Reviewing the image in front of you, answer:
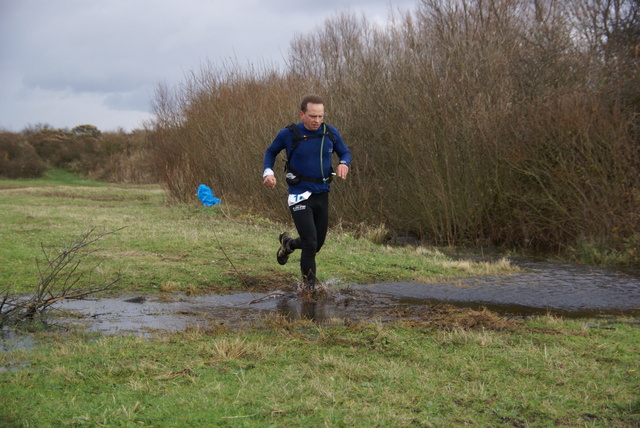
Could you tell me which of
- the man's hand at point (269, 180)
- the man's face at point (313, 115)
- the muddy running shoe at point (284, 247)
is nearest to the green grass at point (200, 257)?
the muddy running shoe at point (284, 247)

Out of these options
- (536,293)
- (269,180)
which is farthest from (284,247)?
(536,293)

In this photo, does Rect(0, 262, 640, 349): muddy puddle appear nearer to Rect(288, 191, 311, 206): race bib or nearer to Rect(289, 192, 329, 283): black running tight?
Rect(289, 192, 329, 283): black running tight

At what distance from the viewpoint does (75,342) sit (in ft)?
17.7

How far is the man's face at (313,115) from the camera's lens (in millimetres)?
7285

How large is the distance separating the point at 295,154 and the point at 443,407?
4.00 meters

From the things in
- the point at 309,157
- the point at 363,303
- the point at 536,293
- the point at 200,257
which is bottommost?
the point at 536,293

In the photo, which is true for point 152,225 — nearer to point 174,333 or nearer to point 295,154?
point 295,154

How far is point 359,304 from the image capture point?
7.54 meters

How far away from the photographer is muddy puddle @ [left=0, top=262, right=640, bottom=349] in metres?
6.46

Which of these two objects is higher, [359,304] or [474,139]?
[474,139]

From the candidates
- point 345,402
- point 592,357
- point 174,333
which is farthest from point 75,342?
point 592,357

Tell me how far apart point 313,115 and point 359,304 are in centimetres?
212

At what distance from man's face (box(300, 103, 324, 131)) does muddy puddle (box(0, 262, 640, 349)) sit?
1.95 m

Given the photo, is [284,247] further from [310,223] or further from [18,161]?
[18,161]
